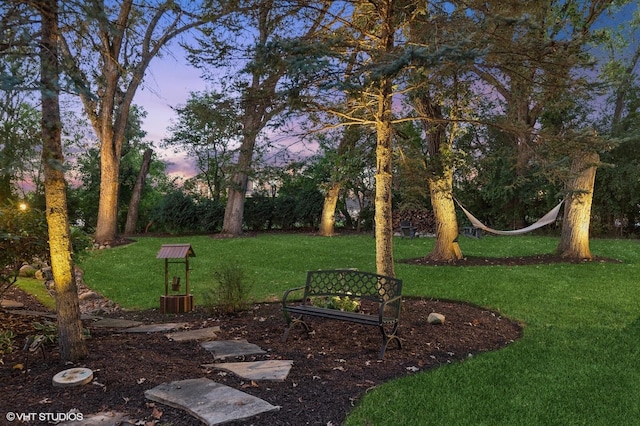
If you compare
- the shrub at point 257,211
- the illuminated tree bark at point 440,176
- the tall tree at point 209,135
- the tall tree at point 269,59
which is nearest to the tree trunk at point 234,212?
the tall tree at point 209,135

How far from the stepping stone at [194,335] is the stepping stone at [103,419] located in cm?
183

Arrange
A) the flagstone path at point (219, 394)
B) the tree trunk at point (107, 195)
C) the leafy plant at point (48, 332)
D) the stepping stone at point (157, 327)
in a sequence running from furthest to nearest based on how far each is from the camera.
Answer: the tree trunk at point (107, 195), the stepping stone at point (157, 327), the leafy plant at point (48, 332), the flagstone path at point (219, 394)

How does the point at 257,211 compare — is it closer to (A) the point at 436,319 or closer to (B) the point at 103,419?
(A) the point at 436,319

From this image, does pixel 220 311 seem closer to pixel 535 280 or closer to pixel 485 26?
pixel 485 26

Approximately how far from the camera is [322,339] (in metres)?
4.59

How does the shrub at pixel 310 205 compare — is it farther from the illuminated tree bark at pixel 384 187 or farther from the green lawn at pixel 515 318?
the illuminated tree bark at pixel 384 187

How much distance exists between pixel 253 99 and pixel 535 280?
18.8 ft

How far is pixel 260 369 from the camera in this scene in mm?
3586

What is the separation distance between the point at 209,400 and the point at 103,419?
0.60m

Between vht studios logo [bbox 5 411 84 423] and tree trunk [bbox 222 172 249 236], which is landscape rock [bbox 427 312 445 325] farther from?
tree trunk [bbox 222 172 249 236]

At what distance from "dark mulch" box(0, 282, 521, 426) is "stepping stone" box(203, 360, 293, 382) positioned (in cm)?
7

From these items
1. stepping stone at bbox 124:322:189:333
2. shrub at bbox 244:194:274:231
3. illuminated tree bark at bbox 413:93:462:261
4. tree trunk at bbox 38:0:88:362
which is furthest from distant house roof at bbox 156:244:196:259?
shrub at bbox 244:194:274:231

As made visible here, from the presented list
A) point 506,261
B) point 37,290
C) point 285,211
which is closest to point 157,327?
point 37,290

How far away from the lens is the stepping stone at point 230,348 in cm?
405
